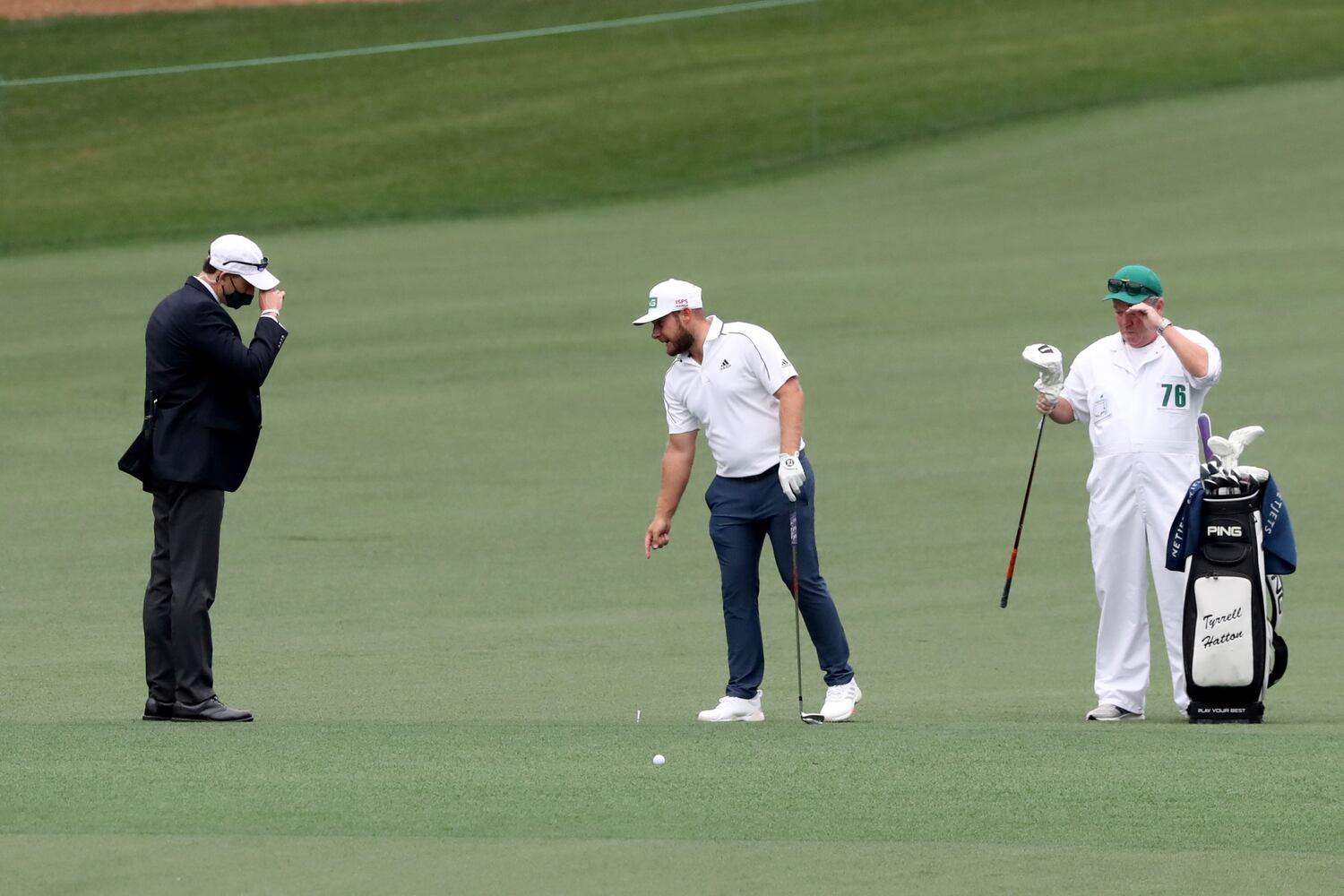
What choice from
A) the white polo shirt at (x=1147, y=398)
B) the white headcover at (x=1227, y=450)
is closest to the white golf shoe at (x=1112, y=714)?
the white polo shirt at (x=1147, y=398)

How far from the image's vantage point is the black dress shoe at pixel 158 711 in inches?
367

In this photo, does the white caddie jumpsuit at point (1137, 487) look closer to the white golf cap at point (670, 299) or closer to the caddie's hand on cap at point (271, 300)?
the white golf cap at point (670, 299)

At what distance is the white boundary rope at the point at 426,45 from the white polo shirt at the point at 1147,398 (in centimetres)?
2386

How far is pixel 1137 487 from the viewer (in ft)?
32.2

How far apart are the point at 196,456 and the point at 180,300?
651 millimetres

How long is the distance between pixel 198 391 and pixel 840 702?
3.02 metres

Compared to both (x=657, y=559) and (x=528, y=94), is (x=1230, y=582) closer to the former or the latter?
(x=657, y=559)

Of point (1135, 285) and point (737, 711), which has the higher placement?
point (1135, 285)

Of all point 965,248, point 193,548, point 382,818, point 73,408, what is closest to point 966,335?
point 965,248

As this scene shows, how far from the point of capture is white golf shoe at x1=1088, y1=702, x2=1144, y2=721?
31.8ft

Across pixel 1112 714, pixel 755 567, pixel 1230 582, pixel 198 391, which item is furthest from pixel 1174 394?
pixel 198 391

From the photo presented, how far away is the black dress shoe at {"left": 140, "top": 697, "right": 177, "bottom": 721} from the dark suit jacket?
0.96 m

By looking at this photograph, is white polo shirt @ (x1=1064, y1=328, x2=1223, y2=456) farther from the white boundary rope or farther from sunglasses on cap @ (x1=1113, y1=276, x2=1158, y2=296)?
the white boundary rope

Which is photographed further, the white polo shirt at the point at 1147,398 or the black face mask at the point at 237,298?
the white polo shirt at the point at 1147,398
